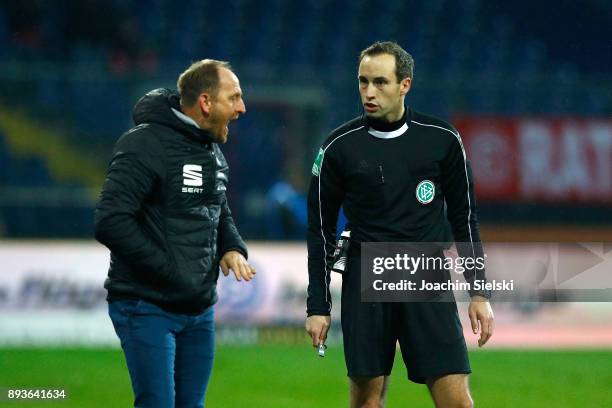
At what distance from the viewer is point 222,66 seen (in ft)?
16.0

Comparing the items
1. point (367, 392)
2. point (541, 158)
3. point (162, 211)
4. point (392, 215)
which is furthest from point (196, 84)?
point (541, 158)

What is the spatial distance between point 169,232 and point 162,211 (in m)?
0.09

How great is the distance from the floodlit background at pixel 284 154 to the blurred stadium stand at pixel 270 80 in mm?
29

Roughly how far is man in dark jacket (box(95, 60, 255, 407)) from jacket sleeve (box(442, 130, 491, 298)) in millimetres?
1000

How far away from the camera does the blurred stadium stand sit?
551 inches

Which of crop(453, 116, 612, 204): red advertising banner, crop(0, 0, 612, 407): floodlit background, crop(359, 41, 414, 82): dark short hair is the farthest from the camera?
crop(453, 116, 612, 204): red advertising banner

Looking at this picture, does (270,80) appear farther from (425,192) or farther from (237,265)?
(237,265)

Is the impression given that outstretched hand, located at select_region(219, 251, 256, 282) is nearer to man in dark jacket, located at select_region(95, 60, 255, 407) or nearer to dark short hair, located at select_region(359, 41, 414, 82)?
man in dark jacket, located at select_region(95, 60, 255, 407)

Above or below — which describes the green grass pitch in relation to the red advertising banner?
below

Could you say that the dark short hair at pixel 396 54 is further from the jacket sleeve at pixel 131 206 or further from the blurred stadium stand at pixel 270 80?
the blurred stadium stand at pixel 270 80

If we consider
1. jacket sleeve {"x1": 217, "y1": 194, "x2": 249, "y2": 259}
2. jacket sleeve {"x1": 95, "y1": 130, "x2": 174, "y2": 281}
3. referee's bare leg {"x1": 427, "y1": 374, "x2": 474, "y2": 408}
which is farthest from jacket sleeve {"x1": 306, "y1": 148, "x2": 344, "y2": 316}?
jacket sleeve {"x1": 95, "y1": 130, "x2": 174, "y2": 281}

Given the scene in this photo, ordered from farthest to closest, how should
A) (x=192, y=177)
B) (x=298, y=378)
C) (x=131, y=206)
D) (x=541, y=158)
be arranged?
(x=541, y=158)
(x=298, y=378)
(x=192, y=177)
(x=131, y=206)

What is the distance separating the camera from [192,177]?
474 centimetres

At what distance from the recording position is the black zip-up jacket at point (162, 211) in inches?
178
